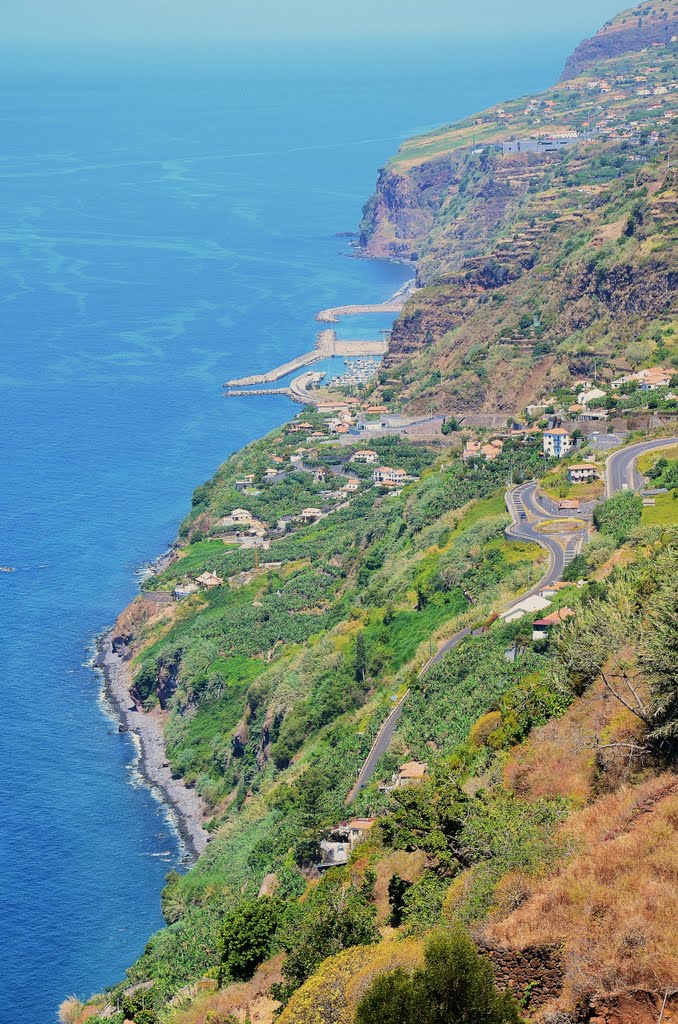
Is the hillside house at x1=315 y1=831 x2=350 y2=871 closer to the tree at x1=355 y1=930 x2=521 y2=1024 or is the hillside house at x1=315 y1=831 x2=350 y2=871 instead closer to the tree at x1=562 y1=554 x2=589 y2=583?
the tree at x1=562 y1=554 x2=589 y2=583

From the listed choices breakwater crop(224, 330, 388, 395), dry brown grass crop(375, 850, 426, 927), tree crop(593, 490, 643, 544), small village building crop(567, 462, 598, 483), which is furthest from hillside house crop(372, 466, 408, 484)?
dry brown grass crop(375, 850, 426, 927)

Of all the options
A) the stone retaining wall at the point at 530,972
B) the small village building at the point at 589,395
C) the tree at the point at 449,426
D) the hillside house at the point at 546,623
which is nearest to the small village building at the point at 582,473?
the small village building at the point at 589,395

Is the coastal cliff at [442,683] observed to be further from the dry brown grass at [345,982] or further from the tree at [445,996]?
the tree at [445,996]

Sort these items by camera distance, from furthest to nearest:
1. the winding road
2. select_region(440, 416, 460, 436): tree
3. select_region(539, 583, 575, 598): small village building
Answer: select_region(440, 416, 460, 436): tree
select_region(539, 583, 575, 598): small village building
the winding road

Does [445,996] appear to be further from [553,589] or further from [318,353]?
[318,353]

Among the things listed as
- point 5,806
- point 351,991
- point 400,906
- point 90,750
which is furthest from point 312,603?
point 351,991

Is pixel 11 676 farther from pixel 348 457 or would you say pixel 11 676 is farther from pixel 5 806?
pixel 348 457
